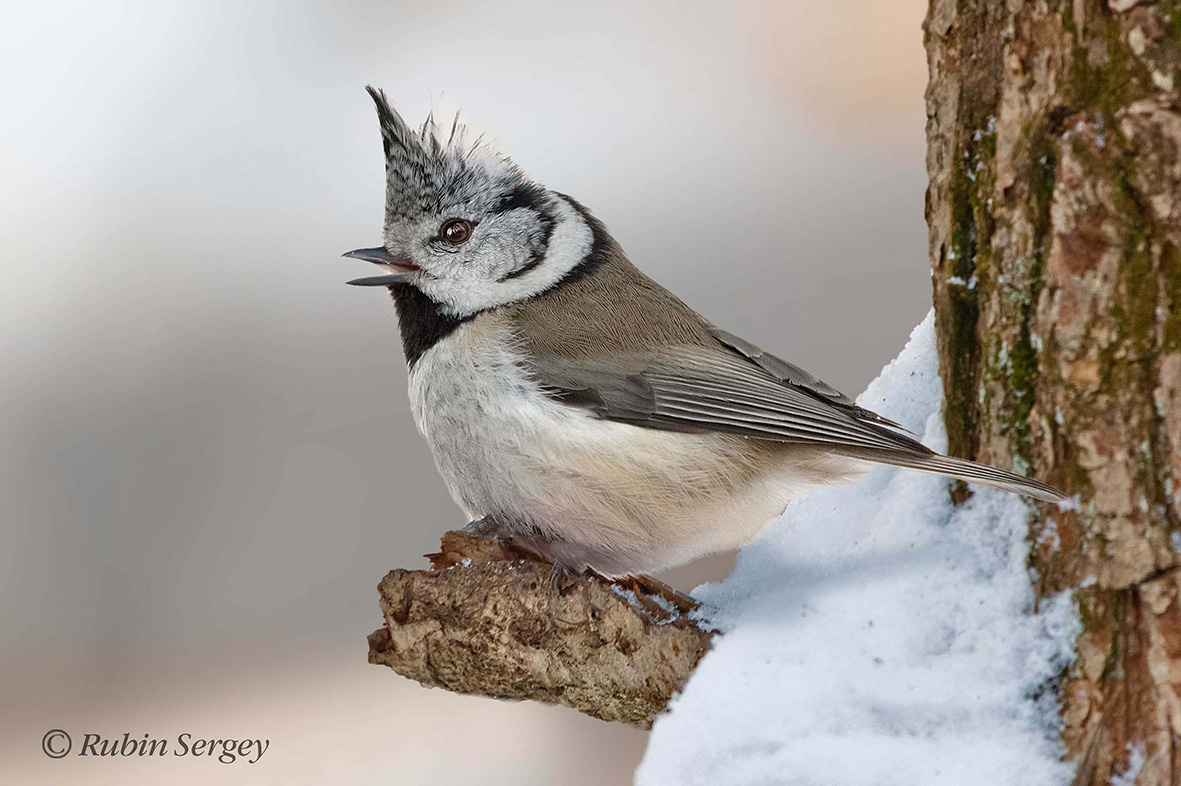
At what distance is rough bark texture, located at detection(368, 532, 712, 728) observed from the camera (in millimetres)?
A: 1979

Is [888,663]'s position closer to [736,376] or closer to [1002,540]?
[1002,540]

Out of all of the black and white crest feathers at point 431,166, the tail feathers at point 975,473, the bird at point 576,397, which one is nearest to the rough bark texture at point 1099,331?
the tail feathers at point 975,473

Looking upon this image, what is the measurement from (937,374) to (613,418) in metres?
0.70

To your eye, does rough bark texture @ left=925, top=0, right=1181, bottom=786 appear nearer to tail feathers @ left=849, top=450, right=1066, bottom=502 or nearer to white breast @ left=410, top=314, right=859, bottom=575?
tail feathers @ left=849, top=450, right=1066, bottom=502

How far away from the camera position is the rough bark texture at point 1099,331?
152 cm

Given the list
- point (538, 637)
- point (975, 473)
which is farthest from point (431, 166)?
point (975, 473)

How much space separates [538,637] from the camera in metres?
1.98

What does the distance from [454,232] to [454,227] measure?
0.04ft

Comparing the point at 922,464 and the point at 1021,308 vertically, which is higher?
the point at 1021,308

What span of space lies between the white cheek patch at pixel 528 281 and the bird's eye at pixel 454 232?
4.2 inches

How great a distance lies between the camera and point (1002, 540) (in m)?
1.84

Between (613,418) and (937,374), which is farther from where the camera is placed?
(613,418)

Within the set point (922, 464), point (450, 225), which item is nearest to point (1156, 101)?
point (922, 464)

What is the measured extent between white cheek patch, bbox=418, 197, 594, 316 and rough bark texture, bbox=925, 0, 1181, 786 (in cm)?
130
